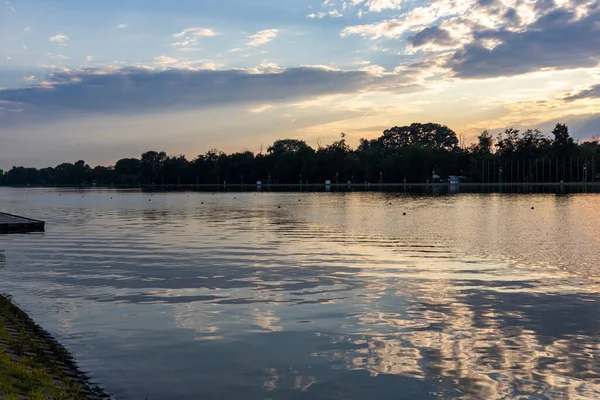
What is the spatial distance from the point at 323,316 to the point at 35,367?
7.77m

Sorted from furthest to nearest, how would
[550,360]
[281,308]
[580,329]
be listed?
[281,308], [580,329], [550,360]

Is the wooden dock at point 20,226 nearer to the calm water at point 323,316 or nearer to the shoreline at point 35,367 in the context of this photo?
the calm water at point 323,316

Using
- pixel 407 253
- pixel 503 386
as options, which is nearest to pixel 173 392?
pixel 503 386

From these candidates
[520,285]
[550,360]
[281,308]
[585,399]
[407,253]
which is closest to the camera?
[585,399]

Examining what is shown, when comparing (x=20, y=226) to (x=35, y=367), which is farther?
(x=20, y=226)

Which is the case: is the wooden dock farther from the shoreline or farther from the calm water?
the shoreline

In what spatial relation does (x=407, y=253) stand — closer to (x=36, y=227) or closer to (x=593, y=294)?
(x=593, y=294)

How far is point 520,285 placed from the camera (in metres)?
20.5

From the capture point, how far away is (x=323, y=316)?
16281 mm

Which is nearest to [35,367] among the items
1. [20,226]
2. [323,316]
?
[323,316]

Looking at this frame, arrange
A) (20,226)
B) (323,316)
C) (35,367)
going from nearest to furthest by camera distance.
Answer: (35,367) → (323,316) → (20,226)

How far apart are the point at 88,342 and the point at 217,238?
25056mm

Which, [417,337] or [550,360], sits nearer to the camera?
[550,360]

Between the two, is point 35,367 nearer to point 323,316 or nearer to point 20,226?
point 323,316
